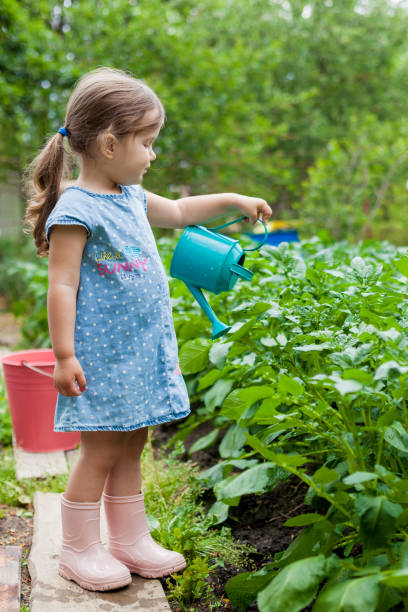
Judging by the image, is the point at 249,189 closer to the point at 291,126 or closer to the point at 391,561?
the point at 291,126

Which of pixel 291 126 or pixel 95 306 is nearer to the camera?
pixel 95 306

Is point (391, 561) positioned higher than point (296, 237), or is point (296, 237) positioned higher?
point (391, 561)

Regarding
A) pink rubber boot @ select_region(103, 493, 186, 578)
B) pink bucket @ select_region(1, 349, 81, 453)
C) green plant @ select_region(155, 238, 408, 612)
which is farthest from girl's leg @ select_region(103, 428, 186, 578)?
pink bucket @ select_region(1, 349, 81, 453)

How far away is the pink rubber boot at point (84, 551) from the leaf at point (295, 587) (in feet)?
2.36

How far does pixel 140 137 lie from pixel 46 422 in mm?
1752

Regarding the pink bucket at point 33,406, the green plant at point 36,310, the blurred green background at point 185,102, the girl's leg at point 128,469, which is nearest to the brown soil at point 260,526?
the girl's leg at point 128,469

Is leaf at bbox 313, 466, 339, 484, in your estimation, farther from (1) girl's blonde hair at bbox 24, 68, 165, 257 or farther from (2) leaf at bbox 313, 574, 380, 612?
(1) girl's blonde hair at bbox 24, 68, 165, 257

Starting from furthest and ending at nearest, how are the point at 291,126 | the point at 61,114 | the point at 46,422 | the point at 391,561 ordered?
1. the point at 291,126
2. the point at 61,114
3. the point at 46,422
4. the point at 391,561

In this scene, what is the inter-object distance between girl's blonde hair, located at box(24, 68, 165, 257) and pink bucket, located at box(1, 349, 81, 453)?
1236mm

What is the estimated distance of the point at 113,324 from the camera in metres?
1.88

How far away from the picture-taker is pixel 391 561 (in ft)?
4.45

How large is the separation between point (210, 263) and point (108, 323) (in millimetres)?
367

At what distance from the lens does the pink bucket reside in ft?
10.4

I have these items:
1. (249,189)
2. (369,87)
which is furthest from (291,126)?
(249,189)
